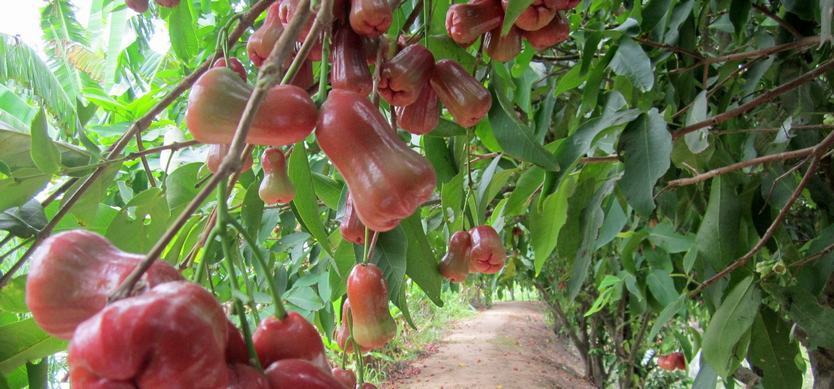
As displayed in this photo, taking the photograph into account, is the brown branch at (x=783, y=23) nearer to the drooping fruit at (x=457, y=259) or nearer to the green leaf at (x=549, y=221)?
the green leaf at (x=549, y=221)

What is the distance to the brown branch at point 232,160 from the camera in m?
0.30

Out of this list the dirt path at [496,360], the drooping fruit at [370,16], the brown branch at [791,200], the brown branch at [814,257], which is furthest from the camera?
the dirt path at [496,360]

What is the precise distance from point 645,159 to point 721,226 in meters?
0.40

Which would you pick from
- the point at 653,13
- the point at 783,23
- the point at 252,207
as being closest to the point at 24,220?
the point at 252,207

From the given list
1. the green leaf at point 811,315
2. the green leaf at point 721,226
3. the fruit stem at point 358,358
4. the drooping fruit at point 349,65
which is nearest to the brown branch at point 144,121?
the drooping fruit at point 349,65

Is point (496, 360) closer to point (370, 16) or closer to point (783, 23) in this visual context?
point (783, 23)

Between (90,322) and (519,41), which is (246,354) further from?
(519,41)

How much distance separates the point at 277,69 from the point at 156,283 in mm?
145

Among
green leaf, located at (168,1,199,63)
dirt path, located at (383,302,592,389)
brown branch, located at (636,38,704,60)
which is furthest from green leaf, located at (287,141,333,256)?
dirt path, located at (383,302,592,389)

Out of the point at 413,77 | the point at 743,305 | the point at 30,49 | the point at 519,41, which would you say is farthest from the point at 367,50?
the point at 30,49

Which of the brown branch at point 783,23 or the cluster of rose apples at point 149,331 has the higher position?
the cluster of rose apples at point 149,331

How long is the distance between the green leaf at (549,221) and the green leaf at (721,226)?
0.95ft

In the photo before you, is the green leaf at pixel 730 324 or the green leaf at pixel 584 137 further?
the green leaf at pixel 730 324

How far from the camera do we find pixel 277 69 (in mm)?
366
